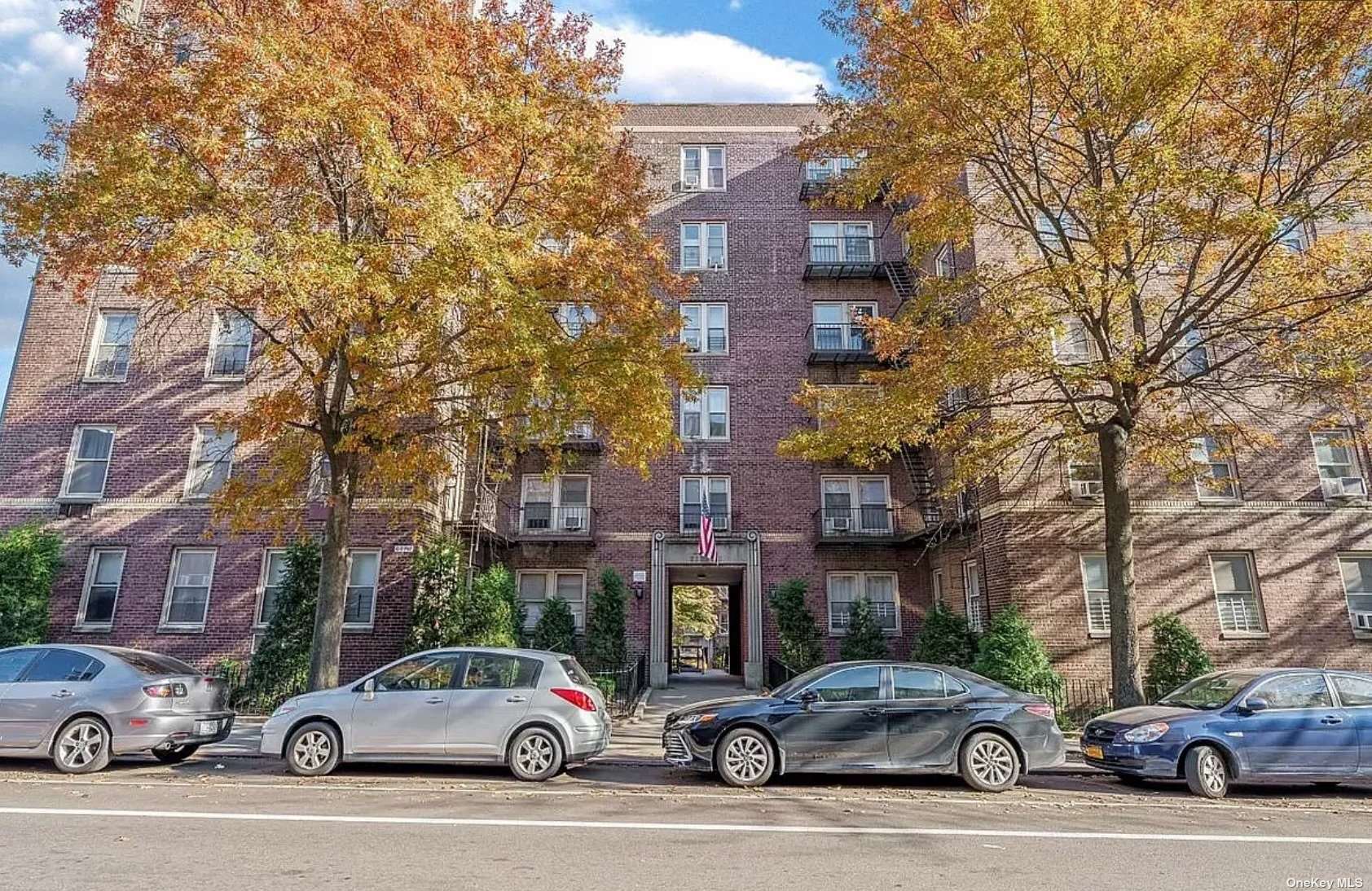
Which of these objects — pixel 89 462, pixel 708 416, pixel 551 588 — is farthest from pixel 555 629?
pixel 89 462

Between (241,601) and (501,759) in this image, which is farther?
(241,601)

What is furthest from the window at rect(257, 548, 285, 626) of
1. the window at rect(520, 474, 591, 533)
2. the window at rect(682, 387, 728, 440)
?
the window at rect(682, 387, 728, 440)

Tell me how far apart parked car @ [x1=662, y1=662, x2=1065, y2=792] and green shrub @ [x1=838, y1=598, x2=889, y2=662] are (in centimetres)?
950

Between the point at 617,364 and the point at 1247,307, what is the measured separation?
10.6 metres

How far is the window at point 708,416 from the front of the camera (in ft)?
70.2

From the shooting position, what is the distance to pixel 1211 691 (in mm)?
9562

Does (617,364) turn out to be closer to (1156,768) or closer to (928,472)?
(1156,768)

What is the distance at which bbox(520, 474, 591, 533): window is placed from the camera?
20500 mm

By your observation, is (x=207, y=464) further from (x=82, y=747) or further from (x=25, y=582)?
(x=82, y=747)

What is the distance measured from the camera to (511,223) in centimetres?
1174

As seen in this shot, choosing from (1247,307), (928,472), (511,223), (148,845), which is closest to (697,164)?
(928,472)

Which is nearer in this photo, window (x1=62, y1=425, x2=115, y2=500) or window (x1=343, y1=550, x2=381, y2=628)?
window (x1=343, y1=550, x2=381, y2=628)

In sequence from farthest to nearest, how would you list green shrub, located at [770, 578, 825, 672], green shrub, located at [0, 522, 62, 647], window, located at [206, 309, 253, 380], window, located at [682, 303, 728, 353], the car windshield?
window, located at [682, 303, 728, 353] < window, located at [206, 309, 253, 380] < green shrub, located at [770, 578, 825, 672] < green shrub, located at [0, 522, 62, 647] < the car windshield

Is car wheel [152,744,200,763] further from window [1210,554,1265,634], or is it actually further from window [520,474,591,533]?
window [1210,554,1265,634]
